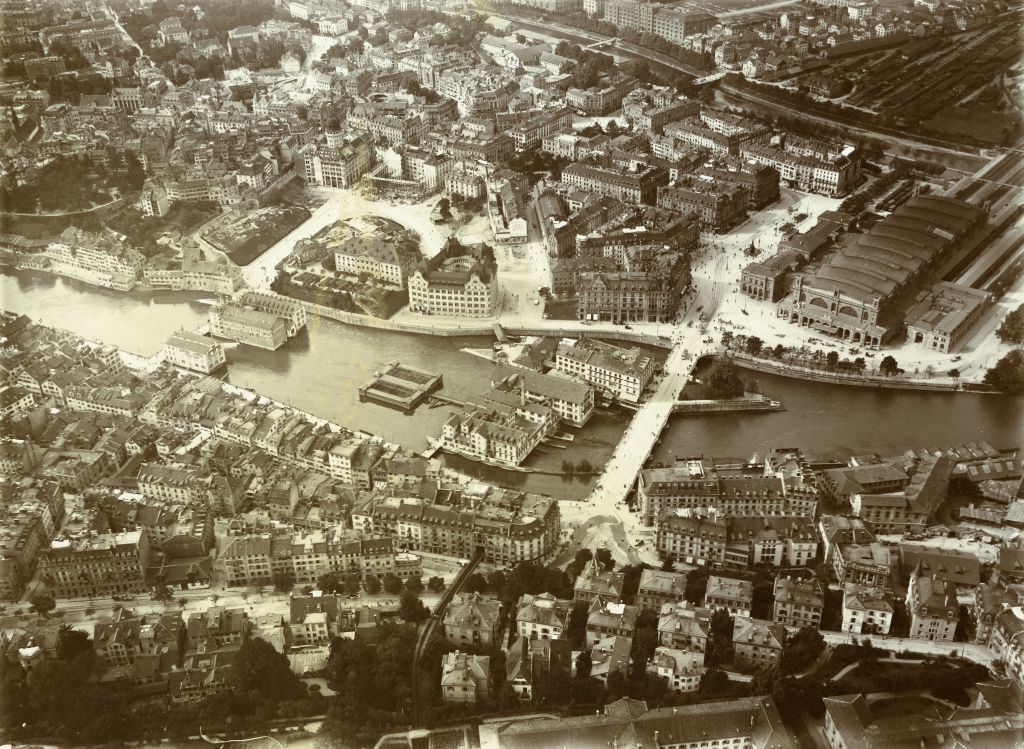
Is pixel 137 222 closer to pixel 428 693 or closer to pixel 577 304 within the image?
pixel 577 304

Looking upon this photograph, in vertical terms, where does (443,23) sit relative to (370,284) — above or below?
above

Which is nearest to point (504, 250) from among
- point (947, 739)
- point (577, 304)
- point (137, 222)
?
point (577, 304)

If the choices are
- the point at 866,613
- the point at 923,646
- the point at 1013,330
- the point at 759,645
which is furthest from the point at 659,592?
the point at 1013,330

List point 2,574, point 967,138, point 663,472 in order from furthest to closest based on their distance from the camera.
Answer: point 967,138, point 663,472, point 2,574

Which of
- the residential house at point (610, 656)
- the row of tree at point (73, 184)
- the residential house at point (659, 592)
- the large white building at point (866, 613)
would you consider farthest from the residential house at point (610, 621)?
the row of tree at point (73, 184)

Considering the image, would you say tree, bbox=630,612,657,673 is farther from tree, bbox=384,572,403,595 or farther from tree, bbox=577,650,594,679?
tree, bbox=384,572,403,595

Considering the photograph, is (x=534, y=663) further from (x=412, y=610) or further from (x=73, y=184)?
(x=73, y=184)

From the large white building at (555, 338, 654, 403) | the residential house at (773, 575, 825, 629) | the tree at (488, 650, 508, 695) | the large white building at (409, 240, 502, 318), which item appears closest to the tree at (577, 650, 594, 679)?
the tree at (488, 650, 508, 695)

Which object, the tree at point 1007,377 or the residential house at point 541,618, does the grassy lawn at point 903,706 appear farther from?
the tree at point 1007,377
